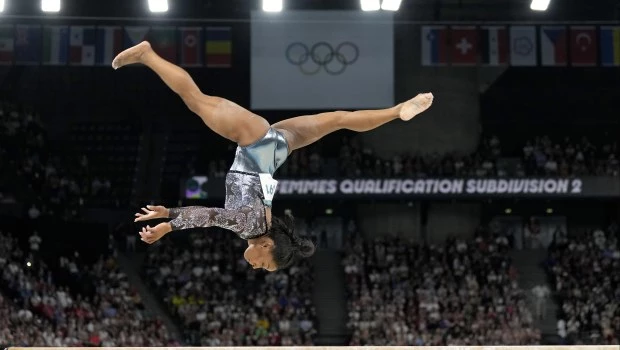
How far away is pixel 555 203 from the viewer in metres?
32.5

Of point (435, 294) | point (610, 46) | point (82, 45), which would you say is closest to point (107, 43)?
point (82, 45)

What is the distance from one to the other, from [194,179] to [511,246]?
400 inches

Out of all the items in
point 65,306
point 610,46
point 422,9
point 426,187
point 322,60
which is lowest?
point 65,306

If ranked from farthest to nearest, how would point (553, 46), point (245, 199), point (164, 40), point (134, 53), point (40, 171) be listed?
point (40, 171), point (553, 46), point (164, 40), point (134, 53), point (245, 199)

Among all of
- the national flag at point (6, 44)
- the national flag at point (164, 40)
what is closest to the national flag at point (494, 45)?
the national flag at point (164, 40)

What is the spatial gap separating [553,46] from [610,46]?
1.51 metres

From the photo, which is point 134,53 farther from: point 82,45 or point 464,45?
point 464,45

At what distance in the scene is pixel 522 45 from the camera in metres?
26.6

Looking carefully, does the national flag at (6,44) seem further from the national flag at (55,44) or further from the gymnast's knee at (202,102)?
the gymnast's knee at (202,102)

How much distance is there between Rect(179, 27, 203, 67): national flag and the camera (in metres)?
26.5

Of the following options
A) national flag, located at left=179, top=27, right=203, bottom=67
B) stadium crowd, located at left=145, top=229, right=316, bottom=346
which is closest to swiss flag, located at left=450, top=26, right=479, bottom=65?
national flag, located at left=179, top=27, right=203, bottom=67

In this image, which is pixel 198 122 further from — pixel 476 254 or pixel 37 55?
pixel 476 254

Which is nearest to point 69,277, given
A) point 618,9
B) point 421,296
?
point 421,296

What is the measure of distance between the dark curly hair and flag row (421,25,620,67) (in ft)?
61.0
